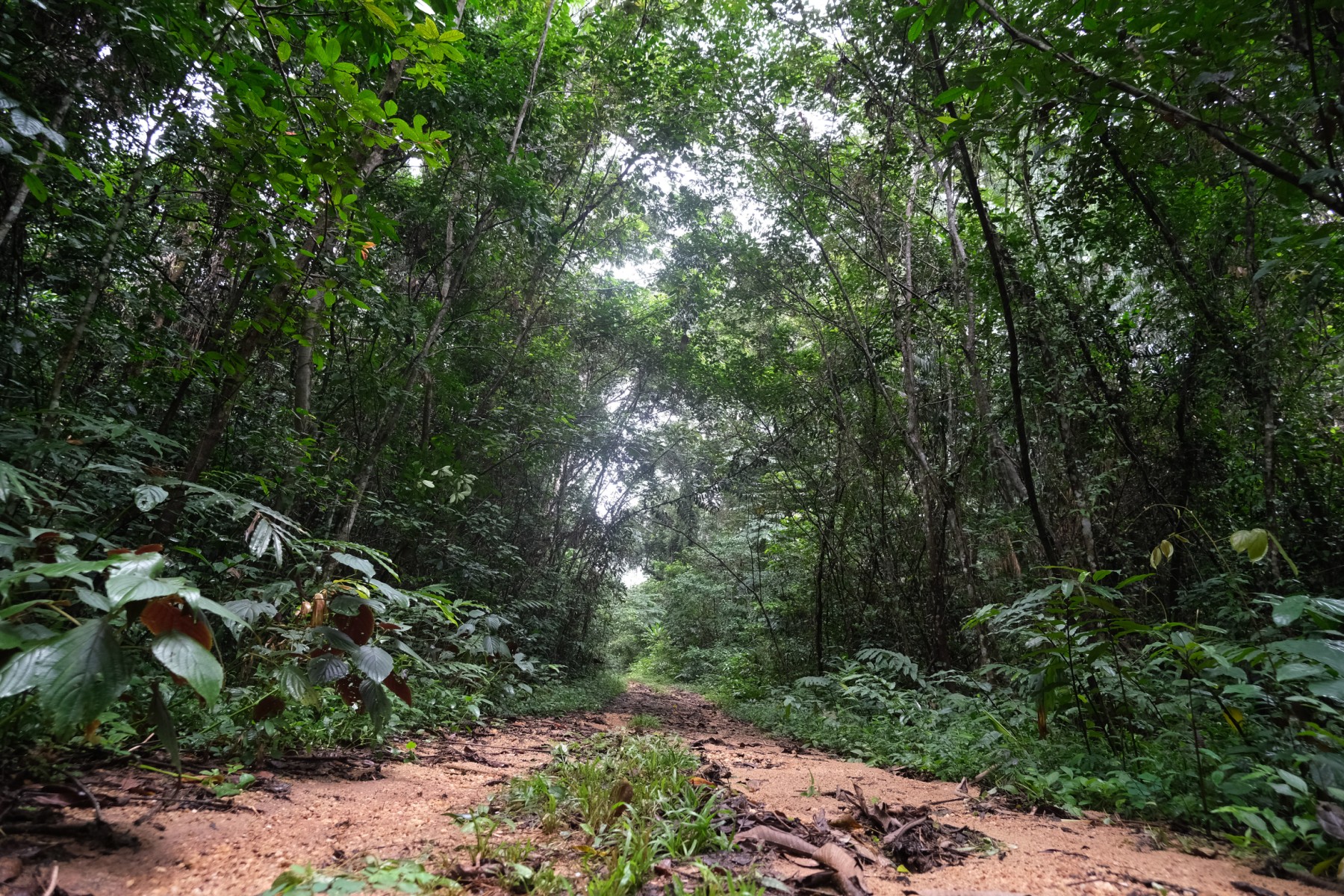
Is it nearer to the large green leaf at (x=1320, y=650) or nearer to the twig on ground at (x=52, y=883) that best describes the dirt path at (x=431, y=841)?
the twig on ground at (x=52, y=883)

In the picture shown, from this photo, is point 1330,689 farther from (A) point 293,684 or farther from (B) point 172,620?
(A) point 293,684

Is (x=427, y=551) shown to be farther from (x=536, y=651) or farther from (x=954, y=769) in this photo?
(x=954, y=769)

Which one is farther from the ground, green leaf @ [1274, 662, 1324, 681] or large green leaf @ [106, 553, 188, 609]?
green leaf @ [1274, 662, 1324, 681]

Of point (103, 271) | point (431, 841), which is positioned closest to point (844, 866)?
point (431, 841)

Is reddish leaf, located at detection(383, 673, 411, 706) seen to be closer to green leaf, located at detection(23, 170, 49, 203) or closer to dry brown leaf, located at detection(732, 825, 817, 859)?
dry brown leaf, located at detection(732, 825, 817, 859)

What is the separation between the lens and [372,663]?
227 cm

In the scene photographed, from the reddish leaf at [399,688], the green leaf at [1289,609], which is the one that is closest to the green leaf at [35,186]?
the reddish leaf at [399,688]

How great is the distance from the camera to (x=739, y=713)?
7734 millimetres

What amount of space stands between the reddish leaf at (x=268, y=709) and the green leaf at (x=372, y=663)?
39 centimetres

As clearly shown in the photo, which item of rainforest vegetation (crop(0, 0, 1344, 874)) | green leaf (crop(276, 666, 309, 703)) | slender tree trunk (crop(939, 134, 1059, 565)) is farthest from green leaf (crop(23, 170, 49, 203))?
slender tree trunk (crop(939, 134, 1059, 565))

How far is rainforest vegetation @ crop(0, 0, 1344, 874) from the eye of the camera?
231cm

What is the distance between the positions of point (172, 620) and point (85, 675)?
0.18m

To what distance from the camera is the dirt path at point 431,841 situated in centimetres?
143

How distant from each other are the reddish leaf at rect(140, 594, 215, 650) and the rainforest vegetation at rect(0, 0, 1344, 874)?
0.4 inches
